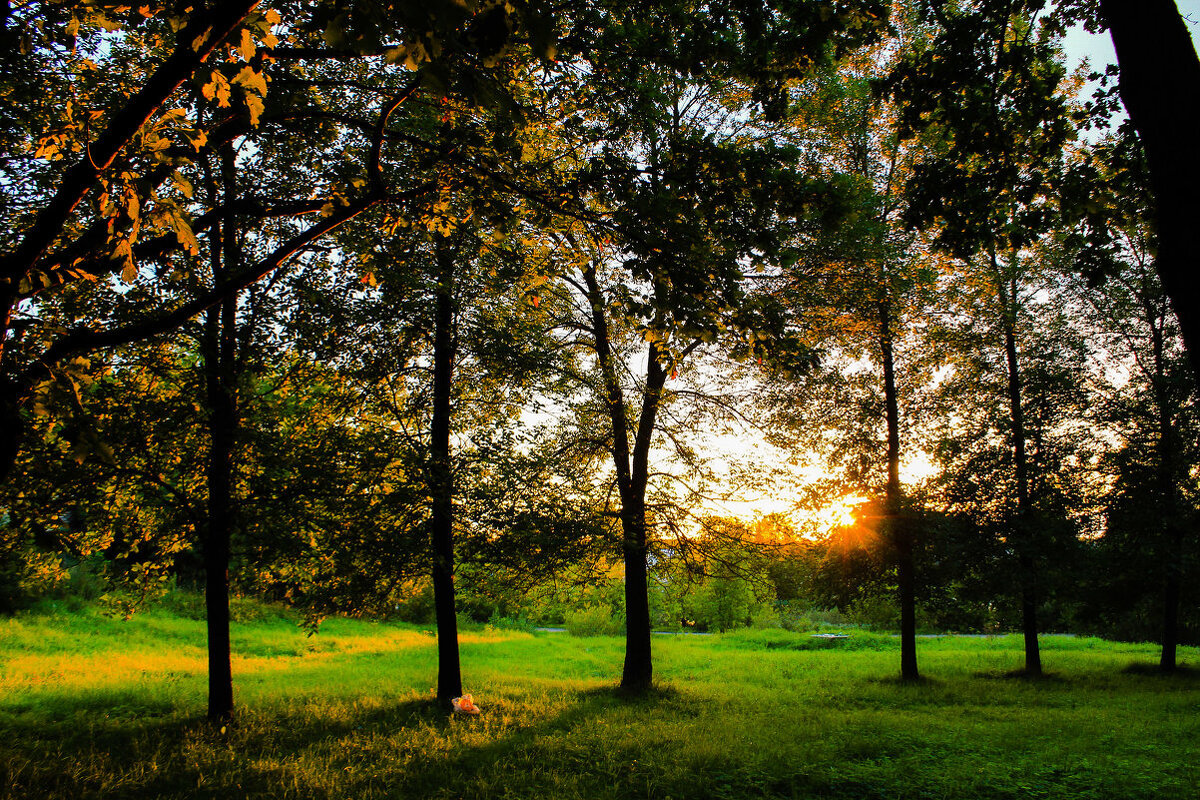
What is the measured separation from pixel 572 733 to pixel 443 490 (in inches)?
181

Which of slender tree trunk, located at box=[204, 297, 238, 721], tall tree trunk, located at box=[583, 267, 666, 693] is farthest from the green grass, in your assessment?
tall tree trunk, located at box=[583, 267, 666, 693]

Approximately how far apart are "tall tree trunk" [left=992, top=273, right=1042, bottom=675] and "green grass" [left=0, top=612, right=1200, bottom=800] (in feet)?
4.65

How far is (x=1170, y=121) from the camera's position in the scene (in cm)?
309

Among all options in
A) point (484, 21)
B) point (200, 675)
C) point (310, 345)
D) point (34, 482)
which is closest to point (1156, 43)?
point (484, 21)

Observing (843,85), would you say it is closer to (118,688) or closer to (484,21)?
(484,21)

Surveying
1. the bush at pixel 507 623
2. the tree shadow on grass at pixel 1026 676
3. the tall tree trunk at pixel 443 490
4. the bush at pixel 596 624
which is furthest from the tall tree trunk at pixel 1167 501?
the bush at pixel 507 623

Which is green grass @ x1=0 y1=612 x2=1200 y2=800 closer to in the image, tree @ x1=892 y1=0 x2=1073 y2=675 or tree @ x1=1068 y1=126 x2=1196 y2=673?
tree @ x1=1068 y1=126 x2=1196 y2=673

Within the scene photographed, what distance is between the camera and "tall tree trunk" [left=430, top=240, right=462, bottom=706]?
10.7m

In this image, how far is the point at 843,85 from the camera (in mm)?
15367

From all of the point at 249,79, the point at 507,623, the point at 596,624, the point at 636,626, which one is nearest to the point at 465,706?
the point at 636,626

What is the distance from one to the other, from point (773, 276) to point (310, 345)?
10.2 metres

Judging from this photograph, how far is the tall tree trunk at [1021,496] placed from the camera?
54.1 feet

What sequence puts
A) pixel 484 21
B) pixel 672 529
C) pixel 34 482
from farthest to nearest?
pixel 672 529, pixel 34 482, pixel 484 21

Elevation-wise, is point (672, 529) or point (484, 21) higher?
point (484, 21)
